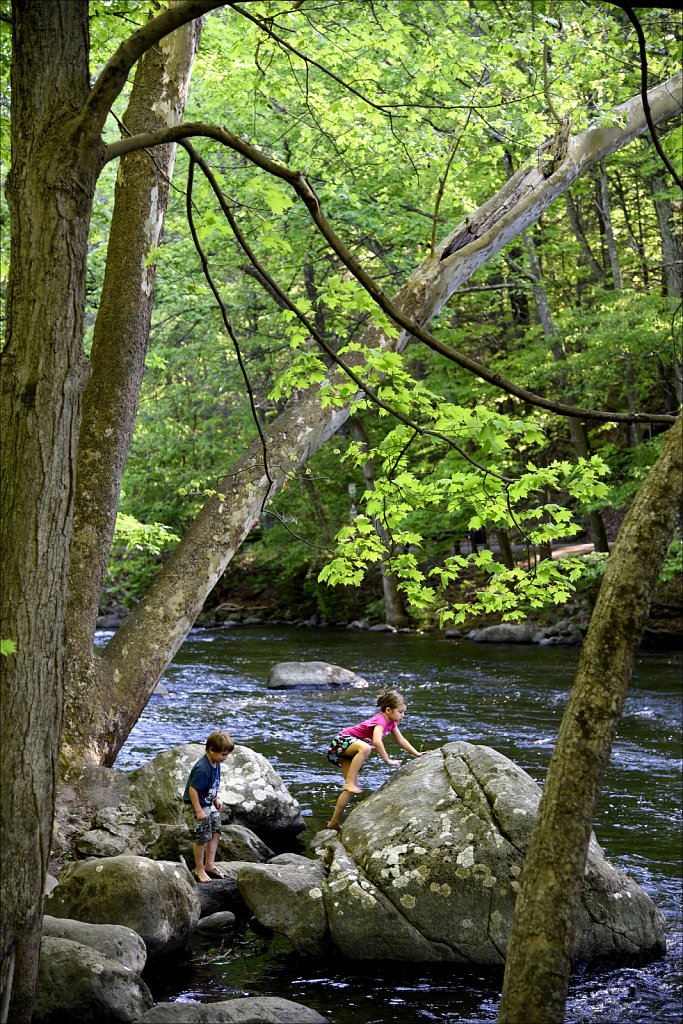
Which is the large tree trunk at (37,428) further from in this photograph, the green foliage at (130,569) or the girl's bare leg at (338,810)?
the green foliage at (130,569)

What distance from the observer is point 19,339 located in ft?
11.8

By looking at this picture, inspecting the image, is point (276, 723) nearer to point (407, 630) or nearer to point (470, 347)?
point (407, 630)

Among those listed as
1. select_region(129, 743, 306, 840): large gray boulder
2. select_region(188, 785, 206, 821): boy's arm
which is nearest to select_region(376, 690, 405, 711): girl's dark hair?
select_region(129, 743, 306, 840): large gray boulder

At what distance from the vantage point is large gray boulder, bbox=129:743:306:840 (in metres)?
8.10

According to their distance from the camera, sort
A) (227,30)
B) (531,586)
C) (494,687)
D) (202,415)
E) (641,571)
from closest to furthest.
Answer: (641,571) < (531,586) < (227,30) < (494,687) < (202,415)

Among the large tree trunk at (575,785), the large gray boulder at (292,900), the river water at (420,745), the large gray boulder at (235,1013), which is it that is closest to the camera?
the large tree trunk at (575,785)

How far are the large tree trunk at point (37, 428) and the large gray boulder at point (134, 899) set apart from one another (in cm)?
217

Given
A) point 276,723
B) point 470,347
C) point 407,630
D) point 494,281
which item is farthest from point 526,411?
point 276,723

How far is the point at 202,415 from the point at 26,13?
69.4 ft

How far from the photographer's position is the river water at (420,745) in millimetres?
5523

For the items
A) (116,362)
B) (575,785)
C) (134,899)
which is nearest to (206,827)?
(134,899)

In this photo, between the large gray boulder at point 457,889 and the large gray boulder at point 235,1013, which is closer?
the large gray boulder at point 235,1013

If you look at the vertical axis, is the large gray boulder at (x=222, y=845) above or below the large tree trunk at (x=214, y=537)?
below

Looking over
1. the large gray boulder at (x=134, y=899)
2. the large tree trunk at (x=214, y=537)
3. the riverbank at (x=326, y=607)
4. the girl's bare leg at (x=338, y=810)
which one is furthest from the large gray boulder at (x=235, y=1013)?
the riverbank at (x=326, y=607)
